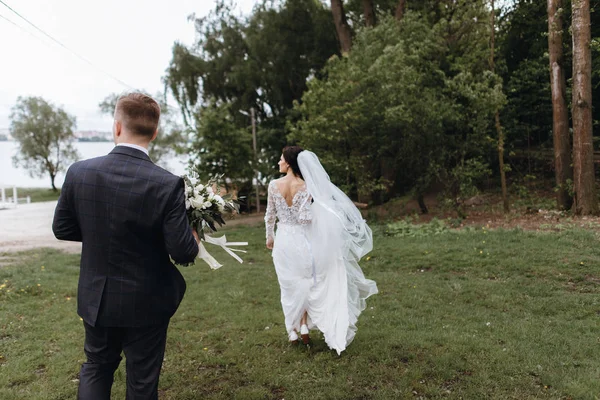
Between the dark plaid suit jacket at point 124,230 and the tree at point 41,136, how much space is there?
5046 cm

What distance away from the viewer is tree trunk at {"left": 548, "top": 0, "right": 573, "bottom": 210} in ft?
38.0

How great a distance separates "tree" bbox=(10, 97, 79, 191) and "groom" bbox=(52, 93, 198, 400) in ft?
166

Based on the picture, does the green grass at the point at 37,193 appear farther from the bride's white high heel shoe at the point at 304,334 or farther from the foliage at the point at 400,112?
the bride's white high heel shoe at the point at 304,334

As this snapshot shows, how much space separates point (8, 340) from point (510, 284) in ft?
A: 22.1

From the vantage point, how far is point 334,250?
189 inches

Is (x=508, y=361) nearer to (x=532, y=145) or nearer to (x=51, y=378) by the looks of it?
(x=51, y=378)

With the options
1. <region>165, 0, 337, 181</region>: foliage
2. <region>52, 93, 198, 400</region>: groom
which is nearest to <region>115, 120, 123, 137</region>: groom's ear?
<region>52, 93, 198, 400</region>: groom

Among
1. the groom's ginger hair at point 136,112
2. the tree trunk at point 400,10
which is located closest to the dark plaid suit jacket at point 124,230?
the groom's ginger hair at point 136,112

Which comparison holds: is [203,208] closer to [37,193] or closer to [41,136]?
[41,136]

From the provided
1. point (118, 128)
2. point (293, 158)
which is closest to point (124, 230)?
point (118, 128)

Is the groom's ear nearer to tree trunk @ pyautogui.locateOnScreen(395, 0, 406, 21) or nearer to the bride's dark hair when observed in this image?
the bride's dark hair

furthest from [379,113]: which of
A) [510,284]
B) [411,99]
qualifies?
[510,284]

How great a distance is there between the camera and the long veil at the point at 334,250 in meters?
4.65

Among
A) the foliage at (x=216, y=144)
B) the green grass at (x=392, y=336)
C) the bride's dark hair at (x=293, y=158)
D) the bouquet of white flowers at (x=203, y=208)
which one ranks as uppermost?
the foliage at (x=216, y=144)
